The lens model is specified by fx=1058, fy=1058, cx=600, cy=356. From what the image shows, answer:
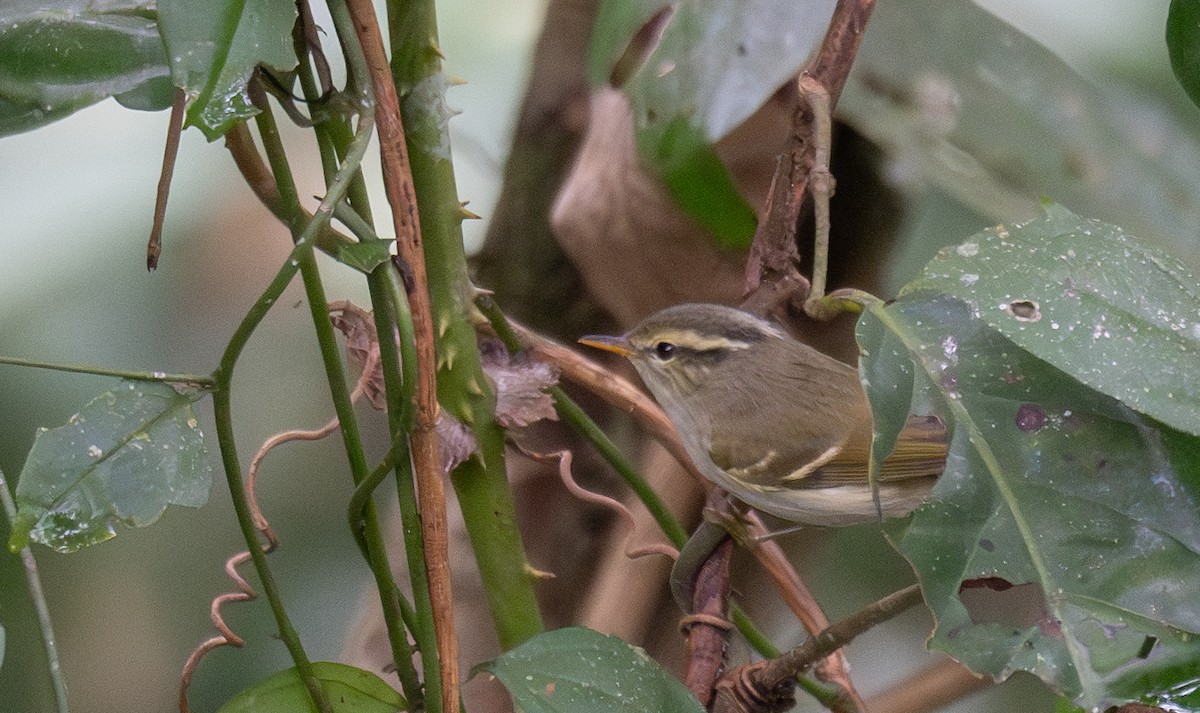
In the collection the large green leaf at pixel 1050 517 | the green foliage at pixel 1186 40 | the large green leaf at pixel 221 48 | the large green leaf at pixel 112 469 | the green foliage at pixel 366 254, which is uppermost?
the green foliage at pixel 1186 40

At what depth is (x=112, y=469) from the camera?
689 mm

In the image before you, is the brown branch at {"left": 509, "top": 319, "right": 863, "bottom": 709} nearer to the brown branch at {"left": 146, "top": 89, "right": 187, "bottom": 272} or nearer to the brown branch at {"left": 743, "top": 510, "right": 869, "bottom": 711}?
the brown branch at {"left": 743, "top": 510, "right": 869, "bottom": 711}

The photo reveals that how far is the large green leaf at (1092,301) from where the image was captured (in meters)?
0.59

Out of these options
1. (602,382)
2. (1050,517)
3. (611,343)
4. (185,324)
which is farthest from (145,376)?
(185,324)

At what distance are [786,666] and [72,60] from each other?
2.18 feet

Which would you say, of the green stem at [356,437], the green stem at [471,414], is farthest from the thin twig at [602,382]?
the green stem at [356,437]

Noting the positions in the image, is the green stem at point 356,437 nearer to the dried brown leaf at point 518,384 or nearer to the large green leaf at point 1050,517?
the dried brown leaf at point 518,384

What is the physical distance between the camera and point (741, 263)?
1512 millimetres

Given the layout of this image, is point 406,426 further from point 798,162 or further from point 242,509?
point 798,162

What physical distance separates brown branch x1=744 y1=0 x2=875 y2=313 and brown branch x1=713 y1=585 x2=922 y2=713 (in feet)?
1.37

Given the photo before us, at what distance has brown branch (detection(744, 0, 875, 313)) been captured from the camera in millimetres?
989

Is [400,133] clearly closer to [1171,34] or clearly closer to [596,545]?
[1171,34]

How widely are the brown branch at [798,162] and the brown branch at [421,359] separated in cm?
45

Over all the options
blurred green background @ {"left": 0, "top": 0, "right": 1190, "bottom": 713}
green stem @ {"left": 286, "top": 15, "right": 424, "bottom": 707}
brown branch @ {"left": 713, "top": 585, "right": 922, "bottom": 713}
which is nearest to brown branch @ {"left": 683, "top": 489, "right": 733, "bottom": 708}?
brown branch @ {"left": 713, "top": 585, "right": 922, "bottom": 713}
